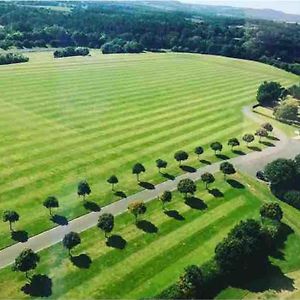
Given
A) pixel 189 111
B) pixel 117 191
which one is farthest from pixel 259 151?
pixel 117 191

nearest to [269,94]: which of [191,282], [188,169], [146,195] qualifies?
[188,169]

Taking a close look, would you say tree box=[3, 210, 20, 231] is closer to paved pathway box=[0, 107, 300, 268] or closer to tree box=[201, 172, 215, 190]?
paved pathway box=[0, 107, 300, 268]

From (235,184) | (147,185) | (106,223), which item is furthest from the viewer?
(235,184)

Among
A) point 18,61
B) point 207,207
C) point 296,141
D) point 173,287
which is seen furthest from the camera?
point 18,61

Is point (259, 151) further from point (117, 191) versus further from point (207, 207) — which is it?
point (117, 191)

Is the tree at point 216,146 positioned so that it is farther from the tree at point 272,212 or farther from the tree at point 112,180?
the tree at point 112,180

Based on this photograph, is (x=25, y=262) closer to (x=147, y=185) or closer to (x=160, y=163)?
(x=147, y=185)
